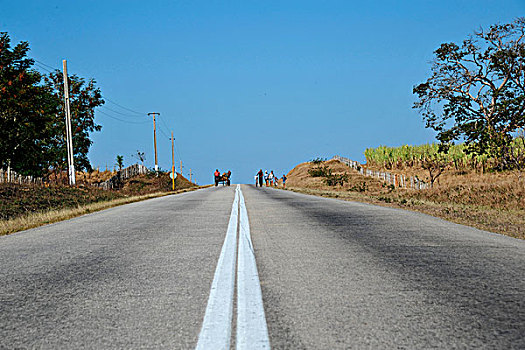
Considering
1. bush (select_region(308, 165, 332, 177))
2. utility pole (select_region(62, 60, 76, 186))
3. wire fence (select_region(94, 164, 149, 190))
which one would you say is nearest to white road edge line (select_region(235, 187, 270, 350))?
utility pole (select_region(62, 60, 76, 186))

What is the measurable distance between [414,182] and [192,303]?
1358 inches

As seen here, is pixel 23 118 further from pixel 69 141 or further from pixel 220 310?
pixel 220 310

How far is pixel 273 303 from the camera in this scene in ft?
11.9

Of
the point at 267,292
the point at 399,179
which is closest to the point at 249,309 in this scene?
the point at 267,292

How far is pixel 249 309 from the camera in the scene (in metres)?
3.45

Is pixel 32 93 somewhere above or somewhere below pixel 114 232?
above

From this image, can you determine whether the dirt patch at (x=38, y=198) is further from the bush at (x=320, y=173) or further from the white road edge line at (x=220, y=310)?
the bush at (x=320, y=173)

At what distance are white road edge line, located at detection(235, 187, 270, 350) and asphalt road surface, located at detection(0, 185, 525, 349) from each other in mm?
13

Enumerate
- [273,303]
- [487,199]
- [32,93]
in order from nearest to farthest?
[273,303] → [487,199] → [32,93]

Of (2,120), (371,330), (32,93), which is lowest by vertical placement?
(371,330)

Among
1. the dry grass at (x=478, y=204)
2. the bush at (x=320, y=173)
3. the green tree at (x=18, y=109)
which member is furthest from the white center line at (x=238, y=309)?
the bush at (x=320, y=173)

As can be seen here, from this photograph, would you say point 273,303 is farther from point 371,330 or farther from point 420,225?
point 420,225

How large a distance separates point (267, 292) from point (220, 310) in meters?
0.66

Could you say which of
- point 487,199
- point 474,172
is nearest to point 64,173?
point 474,172
